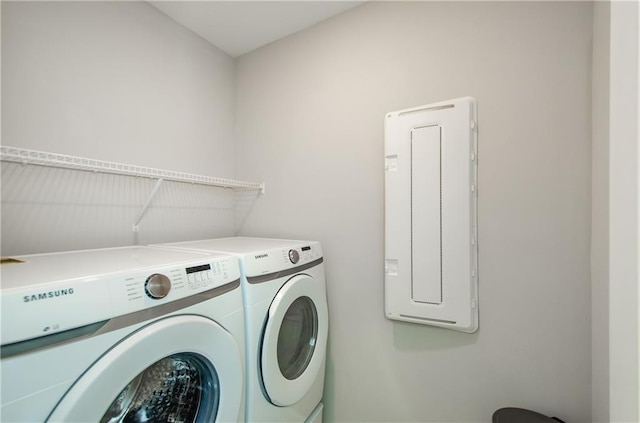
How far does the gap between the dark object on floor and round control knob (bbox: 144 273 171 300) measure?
50.5 inches

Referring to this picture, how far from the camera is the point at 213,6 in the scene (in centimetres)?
148

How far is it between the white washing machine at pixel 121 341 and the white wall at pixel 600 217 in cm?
114

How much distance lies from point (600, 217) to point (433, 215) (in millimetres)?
534

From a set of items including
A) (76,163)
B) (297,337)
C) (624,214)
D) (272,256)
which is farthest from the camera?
(297,337)

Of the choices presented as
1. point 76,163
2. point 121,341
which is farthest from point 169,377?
point 76,163

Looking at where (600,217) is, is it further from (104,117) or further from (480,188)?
(104,117)

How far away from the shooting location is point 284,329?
1.22 m

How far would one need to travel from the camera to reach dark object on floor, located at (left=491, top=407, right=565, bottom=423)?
1007 millimetres

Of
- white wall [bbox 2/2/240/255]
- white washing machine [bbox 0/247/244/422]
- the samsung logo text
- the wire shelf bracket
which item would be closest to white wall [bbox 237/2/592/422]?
white wall [bbox 2/2/240/255]

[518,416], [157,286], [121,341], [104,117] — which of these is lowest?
[518,416]

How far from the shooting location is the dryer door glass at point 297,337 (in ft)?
3.98

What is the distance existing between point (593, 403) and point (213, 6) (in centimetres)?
246

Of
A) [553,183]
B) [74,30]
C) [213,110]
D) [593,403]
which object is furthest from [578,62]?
[74,30]

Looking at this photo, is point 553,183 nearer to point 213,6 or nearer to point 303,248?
point 303,248
